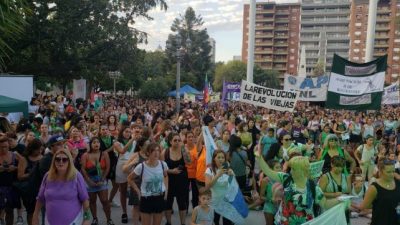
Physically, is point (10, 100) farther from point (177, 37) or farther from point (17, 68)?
point (17, 68)

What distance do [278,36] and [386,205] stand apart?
376 ft

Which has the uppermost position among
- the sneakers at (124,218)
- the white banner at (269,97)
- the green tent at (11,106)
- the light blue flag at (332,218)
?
the white banner at (269,97)

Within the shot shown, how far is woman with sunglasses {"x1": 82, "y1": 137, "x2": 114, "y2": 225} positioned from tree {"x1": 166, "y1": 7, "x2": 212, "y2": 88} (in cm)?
6546

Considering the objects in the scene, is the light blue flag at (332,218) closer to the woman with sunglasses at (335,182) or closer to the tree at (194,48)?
the woman with sunglasses at (335,182)

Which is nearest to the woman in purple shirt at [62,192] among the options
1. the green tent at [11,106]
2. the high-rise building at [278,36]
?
the green tent at [11,106]

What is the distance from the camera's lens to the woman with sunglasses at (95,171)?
638cm

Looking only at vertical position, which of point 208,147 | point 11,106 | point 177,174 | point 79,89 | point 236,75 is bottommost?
point 177,174

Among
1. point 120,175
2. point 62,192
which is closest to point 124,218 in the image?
point 120,175

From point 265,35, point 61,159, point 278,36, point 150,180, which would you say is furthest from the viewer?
point 278,36

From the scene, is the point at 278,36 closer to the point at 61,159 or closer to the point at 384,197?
the point at 384,197

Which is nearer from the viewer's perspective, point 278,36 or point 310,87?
point 310,87

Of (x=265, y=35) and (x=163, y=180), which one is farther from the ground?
(x=265, y=35)

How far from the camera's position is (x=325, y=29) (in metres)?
119

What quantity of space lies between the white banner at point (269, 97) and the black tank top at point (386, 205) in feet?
36.9
